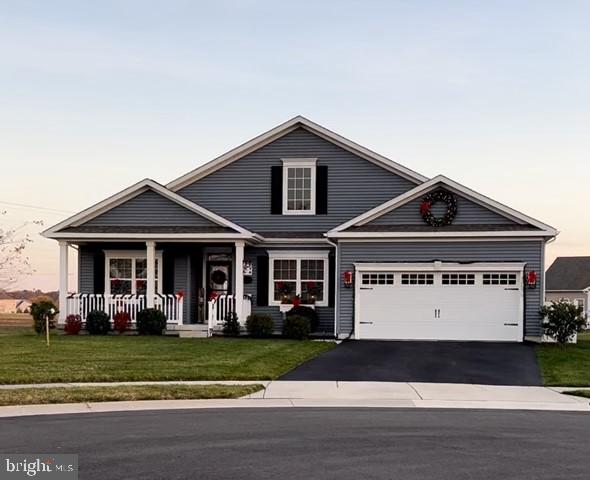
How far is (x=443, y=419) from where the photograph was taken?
36.6 ft

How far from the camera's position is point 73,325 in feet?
81.0

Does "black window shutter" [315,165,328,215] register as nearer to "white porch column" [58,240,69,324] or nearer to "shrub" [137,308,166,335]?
"shrub" [137,308,166,335]

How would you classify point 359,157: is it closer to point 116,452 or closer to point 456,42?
point 456,42

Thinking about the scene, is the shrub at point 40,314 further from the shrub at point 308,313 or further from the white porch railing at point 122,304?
the shrub at point 308,313

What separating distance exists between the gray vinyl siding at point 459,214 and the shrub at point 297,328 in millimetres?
4021

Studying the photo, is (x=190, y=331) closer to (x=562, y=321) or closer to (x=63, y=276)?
(x=63, y=276)

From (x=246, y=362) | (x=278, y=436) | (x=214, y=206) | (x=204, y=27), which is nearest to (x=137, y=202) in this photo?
(x=214, y=206)

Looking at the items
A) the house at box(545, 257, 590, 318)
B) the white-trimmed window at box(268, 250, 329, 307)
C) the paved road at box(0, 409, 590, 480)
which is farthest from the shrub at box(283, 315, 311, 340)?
the house at box(545, 257, 590, 318)

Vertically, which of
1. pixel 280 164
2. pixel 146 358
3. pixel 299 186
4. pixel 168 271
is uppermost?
pixel 280 164

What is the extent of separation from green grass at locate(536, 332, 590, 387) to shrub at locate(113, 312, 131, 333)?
1259 cm

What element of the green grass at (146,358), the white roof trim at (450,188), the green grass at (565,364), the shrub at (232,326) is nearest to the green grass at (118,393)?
the green grass at (146,358)

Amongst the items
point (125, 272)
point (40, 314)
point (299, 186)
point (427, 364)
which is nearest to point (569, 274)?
point (299, 186)

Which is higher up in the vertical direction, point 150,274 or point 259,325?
point 150,274

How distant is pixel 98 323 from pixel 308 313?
22.2 feet
